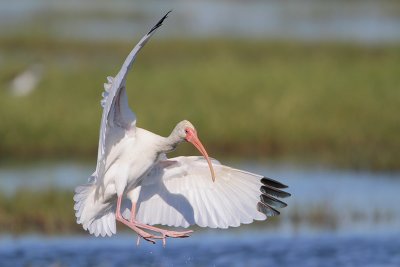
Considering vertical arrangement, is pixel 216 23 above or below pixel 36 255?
above

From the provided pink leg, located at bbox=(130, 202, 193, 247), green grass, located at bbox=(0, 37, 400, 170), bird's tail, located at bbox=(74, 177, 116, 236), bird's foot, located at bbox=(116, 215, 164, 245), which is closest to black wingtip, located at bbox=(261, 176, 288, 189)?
pink leg, located at bbox=(130, 202, 193, 247)

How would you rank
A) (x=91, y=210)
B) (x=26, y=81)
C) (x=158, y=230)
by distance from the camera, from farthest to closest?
(x=26, y=81)
(x=91, y=210)
(x=158, y=230)

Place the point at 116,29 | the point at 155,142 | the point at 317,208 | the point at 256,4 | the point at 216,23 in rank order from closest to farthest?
the point at 155,142 → the point at 317,208 → the point at 116,29 → the point at 216,23 → the point at 256,4

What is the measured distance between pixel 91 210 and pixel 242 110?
8.98 meters

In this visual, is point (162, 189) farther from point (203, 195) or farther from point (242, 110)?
point (242, 110)

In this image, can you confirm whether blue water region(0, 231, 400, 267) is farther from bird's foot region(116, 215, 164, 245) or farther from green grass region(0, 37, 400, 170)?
green grass region(0, 37, 400, 170)

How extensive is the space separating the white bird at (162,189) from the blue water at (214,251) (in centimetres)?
155

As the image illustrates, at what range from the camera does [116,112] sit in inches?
339

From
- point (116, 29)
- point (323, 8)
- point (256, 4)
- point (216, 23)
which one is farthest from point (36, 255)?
point (256, 4)

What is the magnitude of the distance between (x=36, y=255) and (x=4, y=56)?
18.2 metres

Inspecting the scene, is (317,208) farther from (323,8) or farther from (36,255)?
(323,8)

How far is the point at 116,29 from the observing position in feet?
126

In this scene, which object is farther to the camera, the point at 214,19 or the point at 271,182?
the point at 214,19

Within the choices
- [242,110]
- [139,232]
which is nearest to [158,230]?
[139,232]
